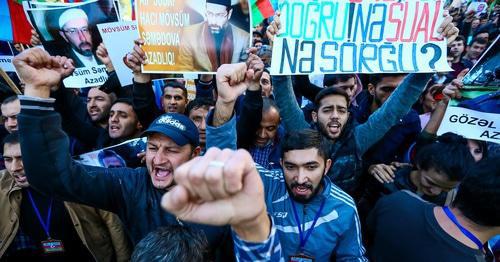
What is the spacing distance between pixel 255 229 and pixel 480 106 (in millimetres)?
2430

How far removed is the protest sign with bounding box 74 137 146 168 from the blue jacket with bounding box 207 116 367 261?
93 cm

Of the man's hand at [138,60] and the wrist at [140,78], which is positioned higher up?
the man's hand at [138,60]

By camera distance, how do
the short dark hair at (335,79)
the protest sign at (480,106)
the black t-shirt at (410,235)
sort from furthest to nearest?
1. the short dark hair at (335,79)
2. the protest sign at (480,106)
3. the black t-shirt at (410,235)

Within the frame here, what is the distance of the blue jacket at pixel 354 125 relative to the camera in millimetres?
2461

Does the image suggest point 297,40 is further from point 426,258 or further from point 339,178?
point 426,258


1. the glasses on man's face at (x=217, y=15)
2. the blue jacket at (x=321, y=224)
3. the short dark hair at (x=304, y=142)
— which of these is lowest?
the blue jacket at (x=321, y=224)

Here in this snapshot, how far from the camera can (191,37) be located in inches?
108

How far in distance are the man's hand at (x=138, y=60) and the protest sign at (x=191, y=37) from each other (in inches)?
2.3

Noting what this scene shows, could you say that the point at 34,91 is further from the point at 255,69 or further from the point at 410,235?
the point at 410,235

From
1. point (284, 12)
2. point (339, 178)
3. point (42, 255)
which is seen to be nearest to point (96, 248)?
point (42, 255)

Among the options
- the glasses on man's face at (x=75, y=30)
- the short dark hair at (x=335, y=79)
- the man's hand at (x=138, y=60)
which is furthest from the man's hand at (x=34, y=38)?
the short dark hair at (x=335, y=79)

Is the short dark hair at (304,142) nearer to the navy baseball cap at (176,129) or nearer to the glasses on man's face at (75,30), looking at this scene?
the navy baseball cap at (176,129)

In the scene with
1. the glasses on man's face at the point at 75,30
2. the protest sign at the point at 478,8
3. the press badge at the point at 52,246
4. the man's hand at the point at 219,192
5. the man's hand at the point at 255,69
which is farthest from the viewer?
the protest sign at the point at 478,8

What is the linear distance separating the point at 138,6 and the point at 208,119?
1343 millimetres
